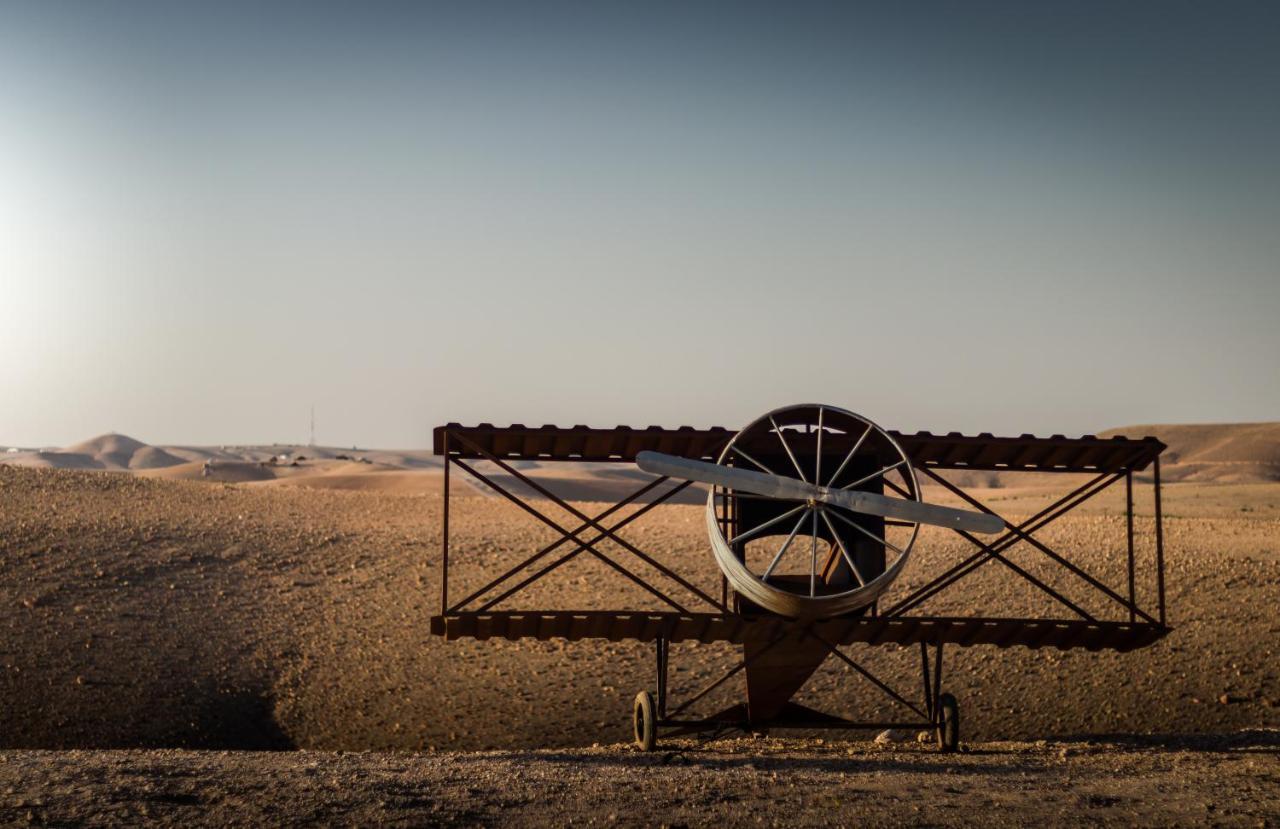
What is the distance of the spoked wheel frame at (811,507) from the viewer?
15578mm

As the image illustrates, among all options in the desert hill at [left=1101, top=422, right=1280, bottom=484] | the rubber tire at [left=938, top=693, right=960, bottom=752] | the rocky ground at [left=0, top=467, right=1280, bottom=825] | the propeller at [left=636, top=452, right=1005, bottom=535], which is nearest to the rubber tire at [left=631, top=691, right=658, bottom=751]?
the rocky ground at [left=0, top=467, right=1280, bottom=825]

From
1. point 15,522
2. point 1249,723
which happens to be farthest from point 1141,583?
point 15,522

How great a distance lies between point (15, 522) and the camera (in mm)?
34438

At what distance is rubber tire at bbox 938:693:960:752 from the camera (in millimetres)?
18938

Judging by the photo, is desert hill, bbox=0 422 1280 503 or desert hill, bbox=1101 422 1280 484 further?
desert hill, bbox=1101 422 1280 484

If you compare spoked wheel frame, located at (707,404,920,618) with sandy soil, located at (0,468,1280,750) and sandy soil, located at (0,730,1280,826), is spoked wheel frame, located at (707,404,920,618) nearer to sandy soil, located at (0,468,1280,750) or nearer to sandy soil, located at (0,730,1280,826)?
sandy soil, located at (0,730,1280,826)

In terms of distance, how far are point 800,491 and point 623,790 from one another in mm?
4648

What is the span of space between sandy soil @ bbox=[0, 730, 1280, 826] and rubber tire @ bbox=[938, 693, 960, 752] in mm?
2284

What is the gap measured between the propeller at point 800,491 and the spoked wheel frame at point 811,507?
0.22 metres

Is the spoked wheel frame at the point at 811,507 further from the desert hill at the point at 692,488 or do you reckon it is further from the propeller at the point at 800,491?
the desert hill at the point at 692,488

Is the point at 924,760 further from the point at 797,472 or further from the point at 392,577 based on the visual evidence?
the point at 392,577

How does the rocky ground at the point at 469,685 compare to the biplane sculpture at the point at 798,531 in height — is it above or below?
below

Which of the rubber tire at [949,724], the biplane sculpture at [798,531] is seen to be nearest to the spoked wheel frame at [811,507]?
the biplane sculpture at [798,531]

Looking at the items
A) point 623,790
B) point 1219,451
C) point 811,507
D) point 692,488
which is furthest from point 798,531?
point 1219,451
